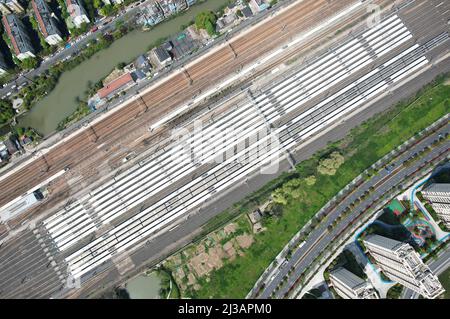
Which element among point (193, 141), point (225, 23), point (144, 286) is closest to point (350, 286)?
point (144, 286)

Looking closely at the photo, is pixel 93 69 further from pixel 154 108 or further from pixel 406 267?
pixel 406 267

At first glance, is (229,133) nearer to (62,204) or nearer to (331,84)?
(331,84)

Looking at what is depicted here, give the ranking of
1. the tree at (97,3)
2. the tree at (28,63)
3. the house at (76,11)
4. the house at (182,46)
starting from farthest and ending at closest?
1. the tree at (97,3)
2. the tree at (28,63)
3. the house at (182,46)
4. the house at (76,11)

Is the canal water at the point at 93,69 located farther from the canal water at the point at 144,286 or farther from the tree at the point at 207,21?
the canal water at the point at 144,286

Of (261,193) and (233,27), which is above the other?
(233,27)

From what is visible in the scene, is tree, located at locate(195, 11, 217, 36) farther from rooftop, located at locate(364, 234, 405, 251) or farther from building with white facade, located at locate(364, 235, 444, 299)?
building with white facade, located at locate(364, 235, 444, 299)

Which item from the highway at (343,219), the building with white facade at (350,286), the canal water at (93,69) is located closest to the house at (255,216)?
the highway at (343,219)

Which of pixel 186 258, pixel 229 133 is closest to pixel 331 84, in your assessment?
pixel 229 133

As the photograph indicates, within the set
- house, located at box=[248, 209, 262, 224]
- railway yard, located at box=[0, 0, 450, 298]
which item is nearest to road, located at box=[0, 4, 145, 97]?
railway yard, located at box=[0, 0, 450, 298]
